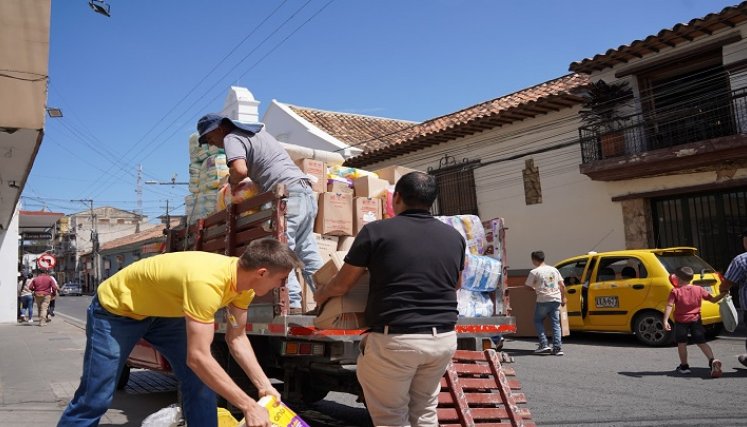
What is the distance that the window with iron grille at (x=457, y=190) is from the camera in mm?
19078

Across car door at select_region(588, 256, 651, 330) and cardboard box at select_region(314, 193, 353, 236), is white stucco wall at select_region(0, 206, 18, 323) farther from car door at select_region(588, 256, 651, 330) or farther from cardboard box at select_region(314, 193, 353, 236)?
cardboard box at select_region(314, 193, 353, 236)

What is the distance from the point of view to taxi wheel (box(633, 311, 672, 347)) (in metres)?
10.4

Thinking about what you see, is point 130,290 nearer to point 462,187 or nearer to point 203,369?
point 203,369

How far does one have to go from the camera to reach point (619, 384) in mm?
7414

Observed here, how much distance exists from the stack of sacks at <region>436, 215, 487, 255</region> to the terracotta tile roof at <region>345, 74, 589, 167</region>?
36.8ft

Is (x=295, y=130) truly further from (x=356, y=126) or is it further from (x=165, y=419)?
(x=165, y=419)

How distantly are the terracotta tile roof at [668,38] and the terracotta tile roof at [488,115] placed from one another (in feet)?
2.16

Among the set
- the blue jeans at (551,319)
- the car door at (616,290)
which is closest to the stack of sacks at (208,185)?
the blue jeans at (551,319)

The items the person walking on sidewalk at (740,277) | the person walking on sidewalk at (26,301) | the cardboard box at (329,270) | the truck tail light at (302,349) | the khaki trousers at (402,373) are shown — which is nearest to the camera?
the khaki trousers at (402,373)

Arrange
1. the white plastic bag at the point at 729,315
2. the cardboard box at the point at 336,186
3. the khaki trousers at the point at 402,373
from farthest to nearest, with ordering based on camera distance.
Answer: the white plastic bag at the point at 729,315
the cardboard box at the point at 336,186
the khaki trousers at the point at 402,373

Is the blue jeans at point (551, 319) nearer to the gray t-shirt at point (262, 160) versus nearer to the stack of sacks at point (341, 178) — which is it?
the stack of sacks at point (341, 178)

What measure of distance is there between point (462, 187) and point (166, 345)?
16194 mm

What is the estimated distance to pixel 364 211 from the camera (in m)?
6.01

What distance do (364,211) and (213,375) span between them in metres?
3.28
